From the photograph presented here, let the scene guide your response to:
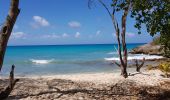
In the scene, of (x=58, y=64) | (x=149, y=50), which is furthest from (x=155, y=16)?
(x=149, y=50)

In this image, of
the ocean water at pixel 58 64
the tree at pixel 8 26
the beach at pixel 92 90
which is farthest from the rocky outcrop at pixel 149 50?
the tree at pixel 8 26

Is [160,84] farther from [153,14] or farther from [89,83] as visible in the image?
[153,14]

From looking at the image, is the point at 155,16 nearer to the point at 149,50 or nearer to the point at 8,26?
the point at 8,26

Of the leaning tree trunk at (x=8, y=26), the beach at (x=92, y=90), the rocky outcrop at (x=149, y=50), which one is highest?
the leaning tree trunk at (x=8, y=26)

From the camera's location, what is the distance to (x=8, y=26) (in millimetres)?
12422

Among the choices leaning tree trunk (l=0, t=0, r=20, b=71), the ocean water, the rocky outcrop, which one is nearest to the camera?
leaning tree trunk (l=0, t=0, r=20, b=71)

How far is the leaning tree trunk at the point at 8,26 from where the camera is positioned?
484 inches

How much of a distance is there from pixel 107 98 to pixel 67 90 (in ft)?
6.10

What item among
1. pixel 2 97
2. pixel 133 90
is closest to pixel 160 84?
pixel 133 90

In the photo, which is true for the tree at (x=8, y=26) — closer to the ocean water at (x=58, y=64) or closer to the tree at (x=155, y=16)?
the tree at (x=155, y=16)

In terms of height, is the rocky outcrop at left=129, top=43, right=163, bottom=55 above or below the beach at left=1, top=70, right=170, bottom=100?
above

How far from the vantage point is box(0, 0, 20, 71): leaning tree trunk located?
12305mm

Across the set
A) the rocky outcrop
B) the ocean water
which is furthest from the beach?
the rocky outcrop

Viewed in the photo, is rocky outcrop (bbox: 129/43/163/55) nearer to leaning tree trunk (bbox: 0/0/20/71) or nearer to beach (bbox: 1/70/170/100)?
beach (bbox: 1/70/170/100)
